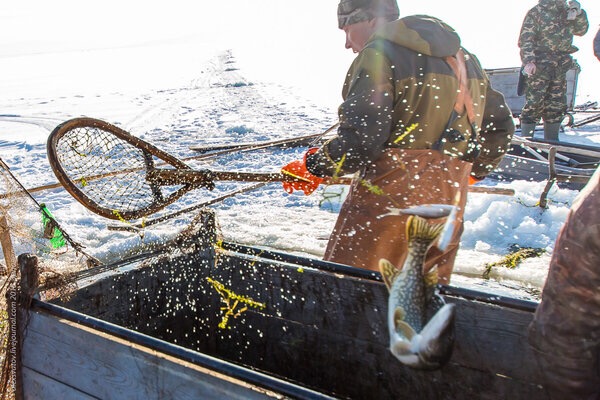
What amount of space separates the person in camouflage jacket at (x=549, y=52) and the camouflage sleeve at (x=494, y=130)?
6324 millimetres

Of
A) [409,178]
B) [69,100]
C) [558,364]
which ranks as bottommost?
[69,100]

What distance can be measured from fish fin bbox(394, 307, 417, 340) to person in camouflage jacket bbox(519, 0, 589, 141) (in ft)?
27.3

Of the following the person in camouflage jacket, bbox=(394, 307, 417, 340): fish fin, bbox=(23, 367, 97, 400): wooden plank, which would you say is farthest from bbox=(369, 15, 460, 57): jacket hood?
the person in camouflage jacket

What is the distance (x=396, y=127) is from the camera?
2.67 m

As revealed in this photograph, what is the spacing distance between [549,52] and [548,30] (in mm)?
355

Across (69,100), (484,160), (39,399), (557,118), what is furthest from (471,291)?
(69,100)

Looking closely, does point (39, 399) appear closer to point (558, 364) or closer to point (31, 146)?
point (558, 364)

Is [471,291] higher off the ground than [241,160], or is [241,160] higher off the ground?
[471,291]

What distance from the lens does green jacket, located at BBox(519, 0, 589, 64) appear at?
870 cm

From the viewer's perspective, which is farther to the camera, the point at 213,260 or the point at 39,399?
the point at 213,260

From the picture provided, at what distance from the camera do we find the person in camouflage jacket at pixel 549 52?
28.6ft

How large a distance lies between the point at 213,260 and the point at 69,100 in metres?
20.6

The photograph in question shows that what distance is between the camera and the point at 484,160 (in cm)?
319

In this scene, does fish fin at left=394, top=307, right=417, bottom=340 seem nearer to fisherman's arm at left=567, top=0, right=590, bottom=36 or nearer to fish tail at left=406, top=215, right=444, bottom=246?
fish tail at left=406, top=215, right=444, bottom=246
